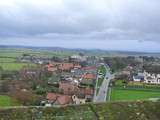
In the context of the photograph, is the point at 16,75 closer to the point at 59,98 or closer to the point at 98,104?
the point at 59,98

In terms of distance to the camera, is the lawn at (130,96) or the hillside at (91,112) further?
the lawn at (130,96)

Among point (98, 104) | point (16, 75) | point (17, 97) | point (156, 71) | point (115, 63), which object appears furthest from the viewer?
point (115, 63)

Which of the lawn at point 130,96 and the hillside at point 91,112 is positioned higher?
the hillside at point 91,112

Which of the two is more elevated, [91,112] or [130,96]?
[91,112]

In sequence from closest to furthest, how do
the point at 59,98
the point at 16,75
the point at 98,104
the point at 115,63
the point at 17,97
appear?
1. the point at 98,104
2. the point at 17,97
3. the point at 59,98
4. the point at 16,75
5. the point at 115,63

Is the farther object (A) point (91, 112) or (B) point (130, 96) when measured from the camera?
(B) point (130, 96)

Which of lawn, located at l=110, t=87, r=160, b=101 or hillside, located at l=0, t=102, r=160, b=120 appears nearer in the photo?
hillside, located at l=0, t=102, r=160, b=120

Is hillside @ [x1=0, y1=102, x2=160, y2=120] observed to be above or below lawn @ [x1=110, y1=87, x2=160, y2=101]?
above

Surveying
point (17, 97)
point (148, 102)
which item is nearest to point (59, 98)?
point (17, 97)
